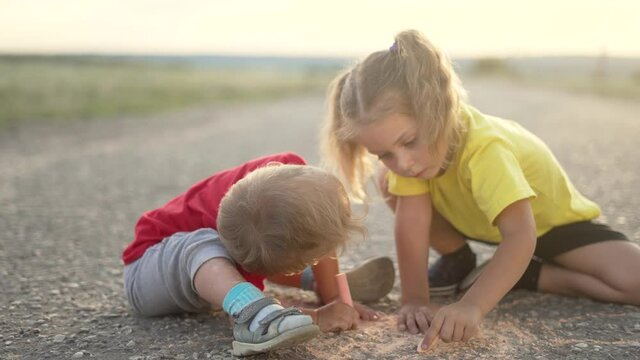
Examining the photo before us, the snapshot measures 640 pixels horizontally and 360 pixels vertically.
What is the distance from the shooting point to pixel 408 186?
2842 mm

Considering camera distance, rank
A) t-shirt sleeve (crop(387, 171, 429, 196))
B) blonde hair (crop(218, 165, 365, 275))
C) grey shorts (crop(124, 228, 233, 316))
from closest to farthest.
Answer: blonde hair (crop(218, 165, 365, 275))
grey shorts (crop(124, 228, 233, 316))
t-shirt sleeve (crop(387, 171, 429, 196))

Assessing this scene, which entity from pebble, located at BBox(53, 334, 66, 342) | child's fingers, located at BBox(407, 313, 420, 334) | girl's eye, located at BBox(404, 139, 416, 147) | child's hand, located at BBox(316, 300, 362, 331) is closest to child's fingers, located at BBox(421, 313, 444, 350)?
child's fingers, located at BBox(407, 313, 420, 334)

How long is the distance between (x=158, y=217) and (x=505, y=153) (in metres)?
1.43

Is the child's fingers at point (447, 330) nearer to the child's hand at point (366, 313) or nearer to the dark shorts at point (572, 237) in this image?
the child's hand at point (366, 313)

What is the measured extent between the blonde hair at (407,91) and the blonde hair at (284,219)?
0.38 metres

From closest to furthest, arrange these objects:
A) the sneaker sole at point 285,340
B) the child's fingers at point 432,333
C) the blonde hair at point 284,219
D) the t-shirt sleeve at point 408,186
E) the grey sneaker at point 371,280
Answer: the sneaker sole at point 285,340 < the blonde hair at point 284,219 < the child's fingers at point 432,333 < the t-shirt sleeve at point 408,186 < the grey sneaker at point 371,280

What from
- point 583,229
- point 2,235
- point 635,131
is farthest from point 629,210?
point 635,131

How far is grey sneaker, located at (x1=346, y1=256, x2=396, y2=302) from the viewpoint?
298 centimetres

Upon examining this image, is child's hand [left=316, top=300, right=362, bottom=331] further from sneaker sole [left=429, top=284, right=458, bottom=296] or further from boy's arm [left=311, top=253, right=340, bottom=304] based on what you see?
sneaker sole [left=429, top=284, right=458, bottom=296]

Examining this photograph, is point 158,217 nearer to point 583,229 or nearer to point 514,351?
point 514,351

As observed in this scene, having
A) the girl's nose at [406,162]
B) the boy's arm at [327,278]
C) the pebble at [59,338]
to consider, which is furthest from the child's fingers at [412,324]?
the pebble at [59,338]

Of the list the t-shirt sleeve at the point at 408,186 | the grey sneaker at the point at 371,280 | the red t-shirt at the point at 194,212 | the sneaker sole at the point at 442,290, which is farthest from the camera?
the sneaker sole at the point at 442,290

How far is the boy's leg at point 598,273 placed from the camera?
109 inches

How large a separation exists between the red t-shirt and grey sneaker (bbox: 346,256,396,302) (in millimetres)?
444
